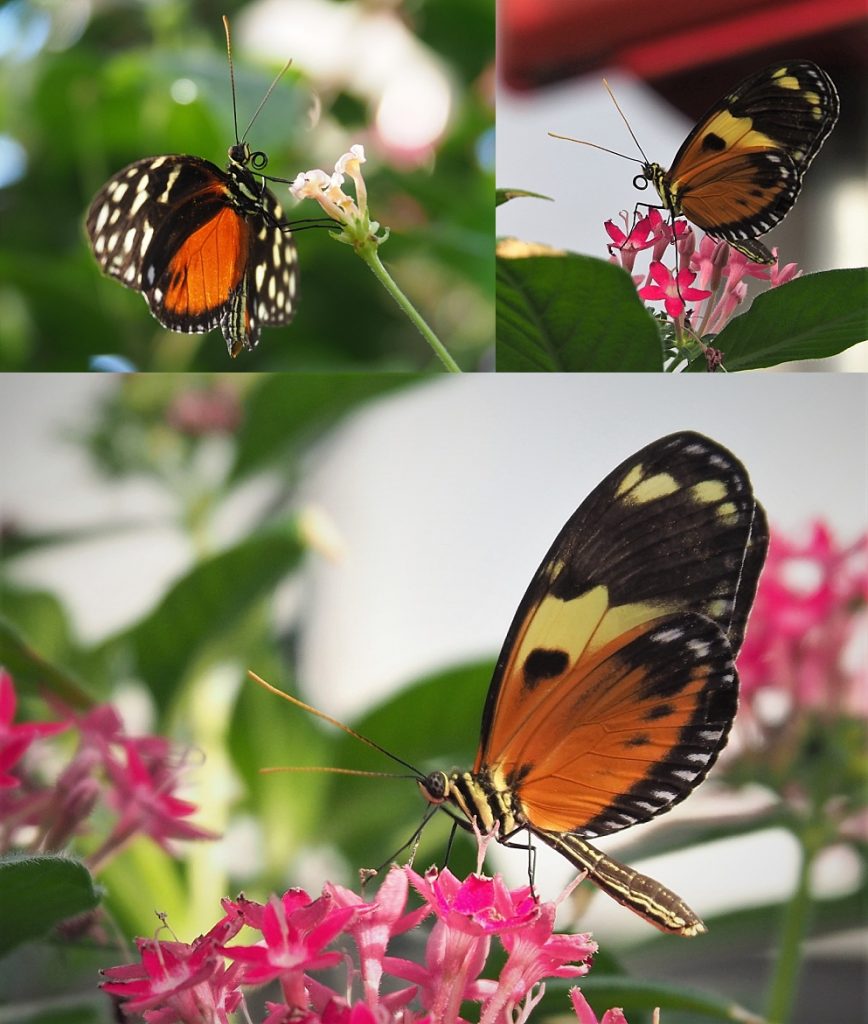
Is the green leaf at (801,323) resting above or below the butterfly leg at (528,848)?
above

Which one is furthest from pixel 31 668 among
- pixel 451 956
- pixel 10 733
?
pixel 451 956

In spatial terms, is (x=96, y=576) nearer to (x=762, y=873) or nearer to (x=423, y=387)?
(x=423, y=387)

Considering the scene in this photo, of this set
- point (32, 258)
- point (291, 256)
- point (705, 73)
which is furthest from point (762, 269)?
point (32, 258)

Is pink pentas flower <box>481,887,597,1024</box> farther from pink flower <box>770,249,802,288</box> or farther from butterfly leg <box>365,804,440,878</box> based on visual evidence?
pink flower <box>770,249,802,288</box>

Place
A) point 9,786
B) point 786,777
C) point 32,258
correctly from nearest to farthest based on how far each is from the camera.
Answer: point 9,786 → point 786,777 → point 32,258

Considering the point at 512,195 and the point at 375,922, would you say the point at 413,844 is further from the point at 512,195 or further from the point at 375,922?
the point at 512,195

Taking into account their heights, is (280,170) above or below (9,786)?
above

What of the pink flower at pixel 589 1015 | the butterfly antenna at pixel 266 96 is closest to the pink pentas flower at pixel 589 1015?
the pink flower at pixel 589 1015

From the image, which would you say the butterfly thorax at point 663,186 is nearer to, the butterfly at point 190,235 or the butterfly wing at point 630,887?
the butterfly at point 190,235
